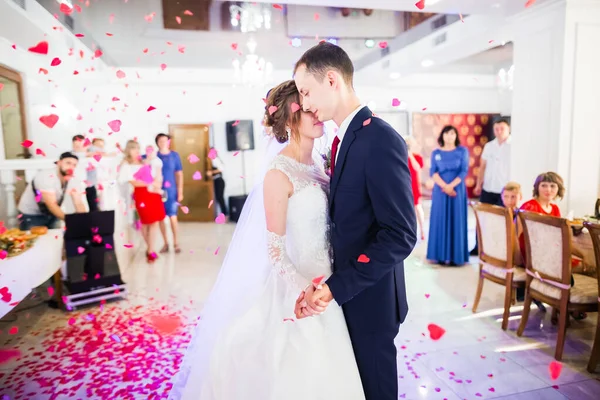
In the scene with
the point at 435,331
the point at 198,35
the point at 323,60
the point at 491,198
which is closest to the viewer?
the point at 323,60

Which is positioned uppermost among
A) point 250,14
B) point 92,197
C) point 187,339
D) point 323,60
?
point 250,14

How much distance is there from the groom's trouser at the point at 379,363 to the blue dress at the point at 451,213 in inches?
150

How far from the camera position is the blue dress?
503 centimetres

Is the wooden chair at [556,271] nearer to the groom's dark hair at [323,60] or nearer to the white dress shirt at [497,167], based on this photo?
the groom's dark hair at [323,60]

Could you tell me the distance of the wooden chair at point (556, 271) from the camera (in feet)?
8.93

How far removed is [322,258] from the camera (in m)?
1.63

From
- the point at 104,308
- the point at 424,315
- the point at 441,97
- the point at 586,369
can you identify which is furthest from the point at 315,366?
the point at 441,97

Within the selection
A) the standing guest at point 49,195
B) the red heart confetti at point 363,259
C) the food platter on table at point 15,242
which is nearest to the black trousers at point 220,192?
the standing guest at point 49,195

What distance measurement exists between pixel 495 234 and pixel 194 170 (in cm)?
742

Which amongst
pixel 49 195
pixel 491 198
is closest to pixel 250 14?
pixel 49 195

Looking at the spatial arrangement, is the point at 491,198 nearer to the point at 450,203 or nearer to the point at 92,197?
the point at 450,203

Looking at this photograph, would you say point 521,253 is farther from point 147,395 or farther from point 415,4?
point 147,395

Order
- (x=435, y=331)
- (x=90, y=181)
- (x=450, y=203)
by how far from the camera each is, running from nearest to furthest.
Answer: (x=435, y=331), (x=90, y=181), (x=450, y=203)

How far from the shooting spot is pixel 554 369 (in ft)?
8.81
